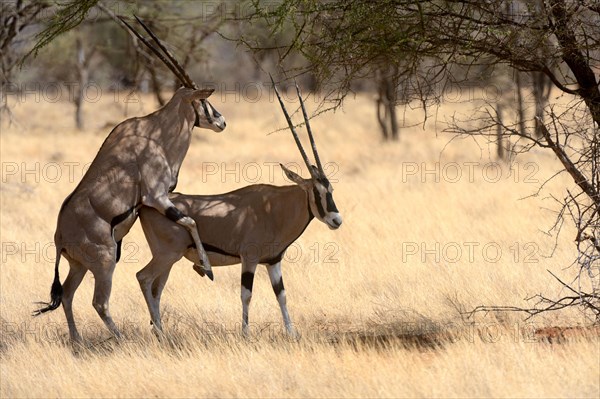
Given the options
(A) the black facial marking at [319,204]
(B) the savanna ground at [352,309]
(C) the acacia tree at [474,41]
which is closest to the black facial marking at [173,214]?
(B) the savanna ground at [352,309]

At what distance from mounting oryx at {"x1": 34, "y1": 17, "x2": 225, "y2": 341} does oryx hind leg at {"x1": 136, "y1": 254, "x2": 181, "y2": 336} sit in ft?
0.96

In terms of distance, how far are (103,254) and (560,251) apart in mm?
5447

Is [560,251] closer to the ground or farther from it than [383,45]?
closer to the ground

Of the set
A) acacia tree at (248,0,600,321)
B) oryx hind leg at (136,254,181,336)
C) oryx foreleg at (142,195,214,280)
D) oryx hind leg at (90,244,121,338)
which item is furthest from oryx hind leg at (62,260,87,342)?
acacia tree at (248,0,600,321)

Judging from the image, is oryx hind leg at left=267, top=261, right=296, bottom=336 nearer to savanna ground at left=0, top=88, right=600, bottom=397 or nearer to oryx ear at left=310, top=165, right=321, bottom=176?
savanna ground at left=0, top=88, right=600, bottom=397

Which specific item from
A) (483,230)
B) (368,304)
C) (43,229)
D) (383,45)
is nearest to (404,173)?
(483,230)

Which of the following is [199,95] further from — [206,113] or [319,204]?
[319,204]

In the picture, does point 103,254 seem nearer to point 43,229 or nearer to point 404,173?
point 43,229

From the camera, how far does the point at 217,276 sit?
9906 millimetres

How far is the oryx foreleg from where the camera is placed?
700 centimetres

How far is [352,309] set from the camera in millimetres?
8531

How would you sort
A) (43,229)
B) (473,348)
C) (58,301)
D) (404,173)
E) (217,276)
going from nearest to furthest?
(473,348) < (58,301) < (217,276) < (43,229) < (404,173)

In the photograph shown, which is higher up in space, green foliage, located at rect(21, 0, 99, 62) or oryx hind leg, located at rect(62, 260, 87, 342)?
green foliage, located at rect(21, 0, 99, 62)

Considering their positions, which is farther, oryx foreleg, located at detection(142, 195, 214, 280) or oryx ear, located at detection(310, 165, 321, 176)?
oryx ear, located at detection(310, 165, 321, 176)
